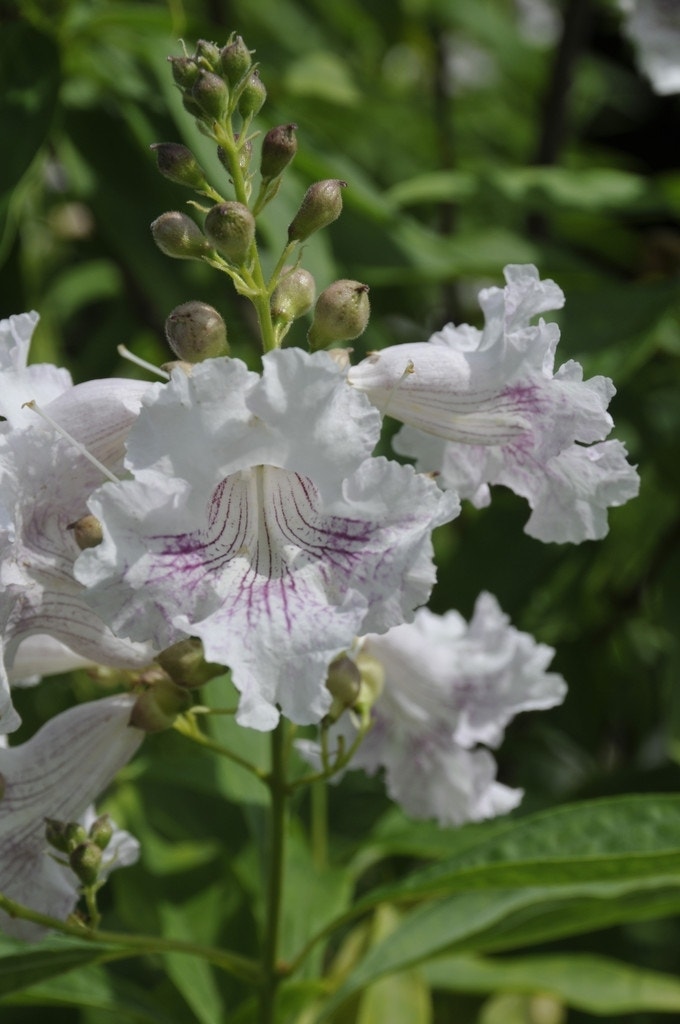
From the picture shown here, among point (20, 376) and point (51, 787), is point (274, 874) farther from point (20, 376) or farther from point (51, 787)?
point (20, 376)

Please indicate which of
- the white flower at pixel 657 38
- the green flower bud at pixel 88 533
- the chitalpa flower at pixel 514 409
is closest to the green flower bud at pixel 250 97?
the chitalpa flower at pixel 514 409

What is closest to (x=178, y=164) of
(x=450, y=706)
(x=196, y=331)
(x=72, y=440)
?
(x=196, y=331)

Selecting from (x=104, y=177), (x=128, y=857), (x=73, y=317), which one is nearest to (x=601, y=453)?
(x=128, y=857)

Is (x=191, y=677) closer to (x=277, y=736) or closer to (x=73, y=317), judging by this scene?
(x=277, y=736)

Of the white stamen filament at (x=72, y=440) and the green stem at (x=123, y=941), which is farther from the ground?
the white stamen filament at (x=72, y=440)

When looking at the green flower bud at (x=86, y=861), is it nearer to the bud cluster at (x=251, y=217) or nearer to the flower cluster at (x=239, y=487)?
the flower cluster at (x=239, y=487)

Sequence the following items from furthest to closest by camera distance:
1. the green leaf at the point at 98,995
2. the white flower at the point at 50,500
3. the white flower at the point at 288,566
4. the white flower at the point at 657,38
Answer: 1. the white flower at the point at 657,38
2. the green leaf at the point at 98,995
3. the white flower at the point at 50,500
4. the white flower at the point at 288,566
